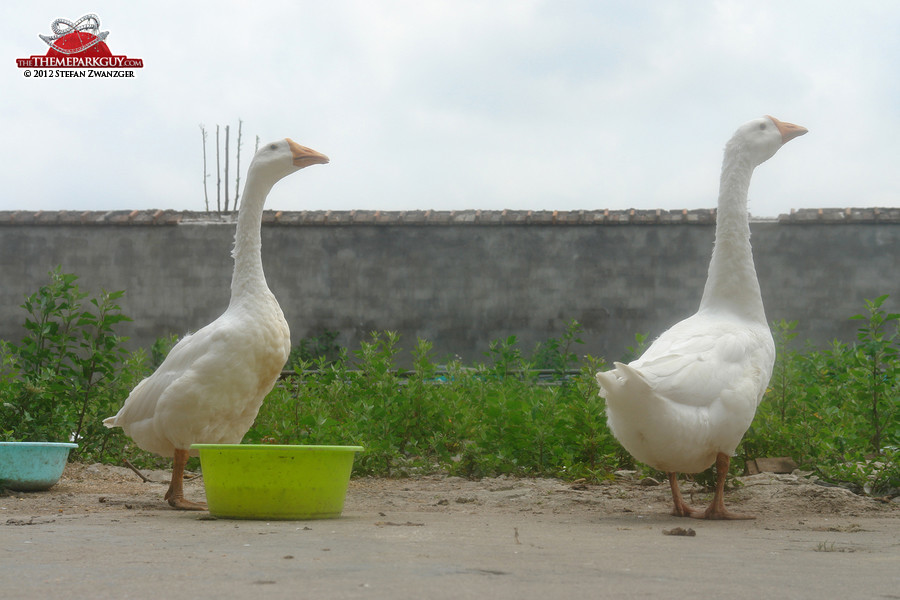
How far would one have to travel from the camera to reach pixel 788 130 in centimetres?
539

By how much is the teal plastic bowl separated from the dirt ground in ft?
0.30

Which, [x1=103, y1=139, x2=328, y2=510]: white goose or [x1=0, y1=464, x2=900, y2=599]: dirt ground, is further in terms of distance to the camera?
[x1=103, y1=139, x2=328, y2=510]: white goose

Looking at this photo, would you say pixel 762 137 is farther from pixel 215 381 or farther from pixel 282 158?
pixel 215 381

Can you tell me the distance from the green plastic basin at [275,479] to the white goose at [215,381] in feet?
2.11

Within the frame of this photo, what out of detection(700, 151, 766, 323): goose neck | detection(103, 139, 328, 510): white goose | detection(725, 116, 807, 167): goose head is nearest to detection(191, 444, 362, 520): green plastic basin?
detection(103, 139, 328, 510): white goose

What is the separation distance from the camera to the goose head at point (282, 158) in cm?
556

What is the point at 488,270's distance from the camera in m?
13.1

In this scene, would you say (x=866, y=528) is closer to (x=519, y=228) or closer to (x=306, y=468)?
(x=306, y=468)

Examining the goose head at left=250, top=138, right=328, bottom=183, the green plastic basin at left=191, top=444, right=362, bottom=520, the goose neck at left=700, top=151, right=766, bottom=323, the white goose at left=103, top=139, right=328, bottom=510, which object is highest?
the goose head at left=250, top=138, right=328, bottom=183

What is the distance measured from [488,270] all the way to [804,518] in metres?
8.92

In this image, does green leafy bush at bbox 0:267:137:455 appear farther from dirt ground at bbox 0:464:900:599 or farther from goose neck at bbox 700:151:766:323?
goose neck at bbox 700:151:766:323

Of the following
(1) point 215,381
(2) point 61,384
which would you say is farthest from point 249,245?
(2) point 61,384

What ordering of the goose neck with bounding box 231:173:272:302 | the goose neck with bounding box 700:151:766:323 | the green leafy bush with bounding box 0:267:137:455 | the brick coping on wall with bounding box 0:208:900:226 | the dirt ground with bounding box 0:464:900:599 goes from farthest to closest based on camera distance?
the brick coping on wall with bounding box 0:208:900:226 < the green leafy bush with bounding box 0:267:137:455 < the goose neck with bounding box 231:173:272:302 < the goose neck with bounding box 700:151:766:323 < the dirt ground with bounding box 0:464:900:599

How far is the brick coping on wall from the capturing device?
41.3 feet
